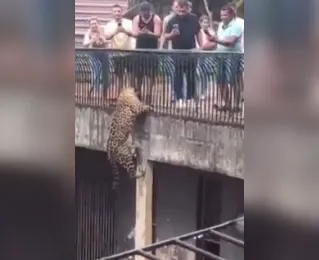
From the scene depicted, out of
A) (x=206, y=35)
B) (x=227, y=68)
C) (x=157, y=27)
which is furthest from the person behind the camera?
(x=157, y=27)

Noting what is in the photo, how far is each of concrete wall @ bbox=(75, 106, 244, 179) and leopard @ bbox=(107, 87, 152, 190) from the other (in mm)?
44

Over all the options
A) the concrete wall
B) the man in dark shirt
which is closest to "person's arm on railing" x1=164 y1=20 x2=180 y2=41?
Answer: the man in dark shirt

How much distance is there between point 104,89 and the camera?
3.24 m

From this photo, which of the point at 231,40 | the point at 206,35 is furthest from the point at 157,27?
the point at 231,40

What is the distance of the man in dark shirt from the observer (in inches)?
107

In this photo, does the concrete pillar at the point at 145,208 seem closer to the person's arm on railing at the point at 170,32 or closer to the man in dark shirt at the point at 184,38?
the man in dark shirt at the point at 184,38

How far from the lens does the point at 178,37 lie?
8.98ft

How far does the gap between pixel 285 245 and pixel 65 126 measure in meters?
0.12

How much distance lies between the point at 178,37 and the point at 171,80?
0.26 meters

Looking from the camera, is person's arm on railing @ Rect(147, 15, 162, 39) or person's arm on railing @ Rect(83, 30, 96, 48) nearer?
person's arm on railing @ Rect(147, 15, 162, 39)

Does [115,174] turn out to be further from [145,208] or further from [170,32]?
[170,32]

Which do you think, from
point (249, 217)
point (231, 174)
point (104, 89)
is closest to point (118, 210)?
point (104, 89)

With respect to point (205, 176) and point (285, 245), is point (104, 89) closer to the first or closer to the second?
point (205, 176)

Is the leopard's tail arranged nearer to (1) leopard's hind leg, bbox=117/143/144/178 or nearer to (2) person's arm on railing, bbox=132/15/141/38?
(1) leopard's hind leg, bbox=117/143/144/178
